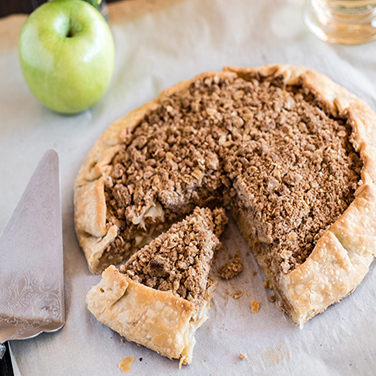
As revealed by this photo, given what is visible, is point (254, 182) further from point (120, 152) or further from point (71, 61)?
point (71, 61)

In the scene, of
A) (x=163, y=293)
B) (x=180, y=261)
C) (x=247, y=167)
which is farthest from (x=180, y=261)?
(x=247, y=167)

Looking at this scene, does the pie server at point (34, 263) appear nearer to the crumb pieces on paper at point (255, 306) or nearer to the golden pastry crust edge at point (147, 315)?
the golden pastry crust edge at point (147, 315)

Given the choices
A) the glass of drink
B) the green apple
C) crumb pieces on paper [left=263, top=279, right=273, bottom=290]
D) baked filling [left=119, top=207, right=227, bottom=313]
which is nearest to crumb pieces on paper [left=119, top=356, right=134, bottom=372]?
baked filling [left=119, top=207, right=227, bottom=313]

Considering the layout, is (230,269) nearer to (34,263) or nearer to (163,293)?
(163,293)

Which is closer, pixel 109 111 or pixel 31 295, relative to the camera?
pixel 31 295

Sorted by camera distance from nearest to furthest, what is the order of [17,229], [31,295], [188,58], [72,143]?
[31,295] → [17,229] → [72,143] → [188,58]

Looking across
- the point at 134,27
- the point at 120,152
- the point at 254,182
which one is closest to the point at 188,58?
the point at 134,27

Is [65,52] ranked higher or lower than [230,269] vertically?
higher
